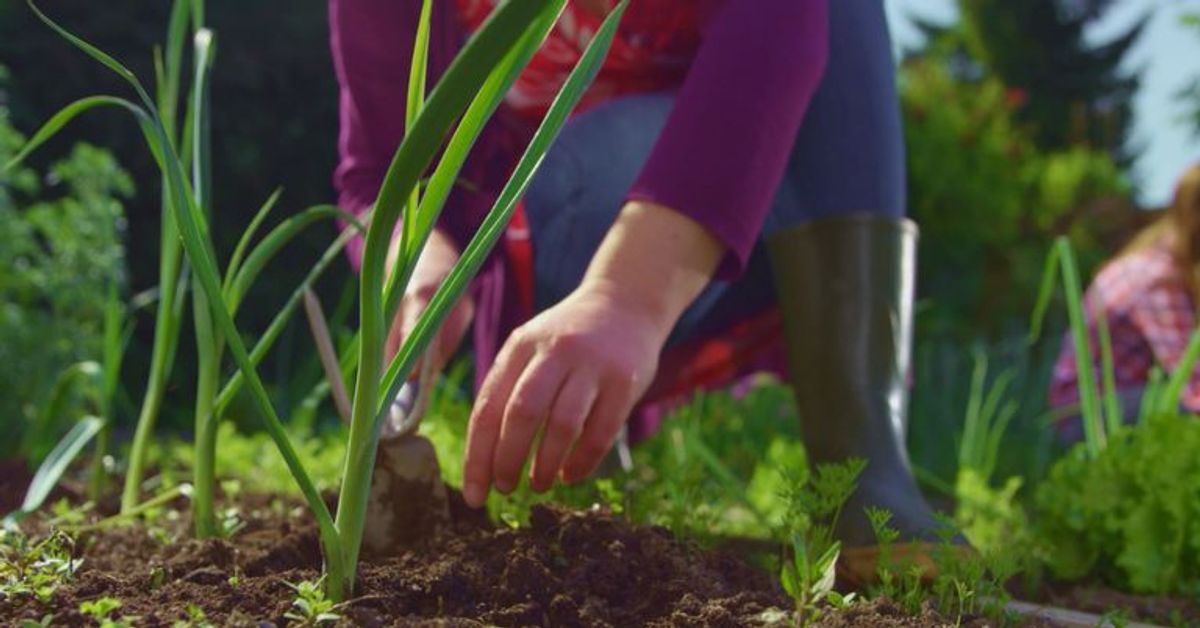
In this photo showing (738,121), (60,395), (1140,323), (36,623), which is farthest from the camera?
(1140,323)

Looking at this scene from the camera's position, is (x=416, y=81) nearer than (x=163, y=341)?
Yes

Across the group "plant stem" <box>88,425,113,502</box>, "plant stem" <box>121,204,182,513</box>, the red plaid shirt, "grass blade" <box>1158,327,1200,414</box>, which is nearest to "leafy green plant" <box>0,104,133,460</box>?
"plant stem" <box>88,425,113,502</box>

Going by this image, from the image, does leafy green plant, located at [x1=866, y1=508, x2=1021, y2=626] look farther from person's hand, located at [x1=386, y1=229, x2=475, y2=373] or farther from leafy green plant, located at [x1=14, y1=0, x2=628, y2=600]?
person's hand, located at [x1=386, y1=229, x2=475, y2=373]

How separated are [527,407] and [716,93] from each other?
0.49 meters

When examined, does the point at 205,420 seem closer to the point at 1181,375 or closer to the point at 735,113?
the point at 735,113

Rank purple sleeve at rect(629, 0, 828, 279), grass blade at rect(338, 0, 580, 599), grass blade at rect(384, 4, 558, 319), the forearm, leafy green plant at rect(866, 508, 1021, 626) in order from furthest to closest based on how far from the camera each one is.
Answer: purple sleeve at rect(629, 0, 828, 279) → the forearm → leafy green plant at rect(866, 508, 1021, 626) → grass blade at rect(384, 4, 558, 319) → grass blade at rect(338, 0, 580, 599)

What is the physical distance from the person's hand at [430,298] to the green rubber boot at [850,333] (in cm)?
44

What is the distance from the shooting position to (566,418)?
1.10 m

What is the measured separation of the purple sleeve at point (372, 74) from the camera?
1.74m

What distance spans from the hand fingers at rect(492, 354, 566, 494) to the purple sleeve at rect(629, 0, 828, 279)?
0.30 m

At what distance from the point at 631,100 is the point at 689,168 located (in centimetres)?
54

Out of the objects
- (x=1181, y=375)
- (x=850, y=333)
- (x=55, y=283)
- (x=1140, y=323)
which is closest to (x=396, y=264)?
(x=850, y=333)

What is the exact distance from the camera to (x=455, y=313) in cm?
167

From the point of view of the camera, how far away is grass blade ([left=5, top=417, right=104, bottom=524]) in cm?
137
